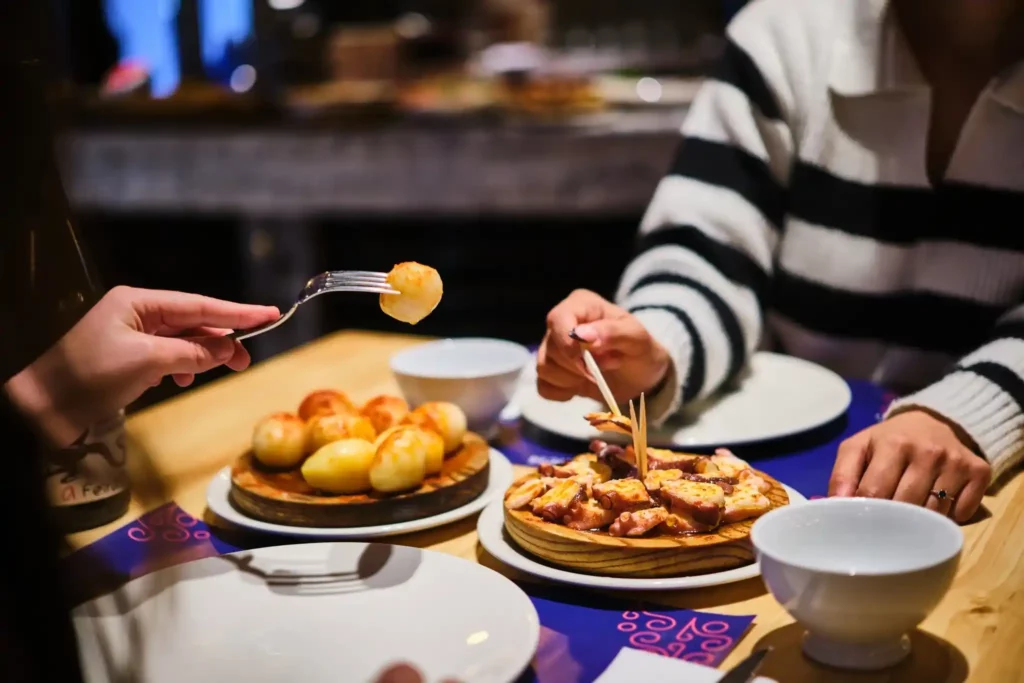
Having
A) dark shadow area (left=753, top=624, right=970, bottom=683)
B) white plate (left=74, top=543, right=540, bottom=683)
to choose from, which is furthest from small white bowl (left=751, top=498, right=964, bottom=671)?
white plate (left=74, top=543, right=540, bottom=683)

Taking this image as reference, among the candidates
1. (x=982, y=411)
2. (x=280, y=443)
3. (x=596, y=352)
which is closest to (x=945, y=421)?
(x=982, y=411)

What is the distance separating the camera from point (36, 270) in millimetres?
417

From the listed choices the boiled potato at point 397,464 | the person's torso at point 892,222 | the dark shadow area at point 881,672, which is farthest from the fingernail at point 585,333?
the person's torso at point 892,222

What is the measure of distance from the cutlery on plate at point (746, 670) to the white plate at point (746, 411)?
0.50 meters

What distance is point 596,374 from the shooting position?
1.10m

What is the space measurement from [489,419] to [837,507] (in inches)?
22.1

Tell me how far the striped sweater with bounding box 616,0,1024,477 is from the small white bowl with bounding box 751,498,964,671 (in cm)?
55

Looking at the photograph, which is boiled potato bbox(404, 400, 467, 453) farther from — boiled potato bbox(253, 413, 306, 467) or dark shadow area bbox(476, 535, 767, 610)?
dark shadow area bbox(476, 535, 767, 610)

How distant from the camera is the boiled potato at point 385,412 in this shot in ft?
3.72

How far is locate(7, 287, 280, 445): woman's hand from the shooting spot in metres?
0.39

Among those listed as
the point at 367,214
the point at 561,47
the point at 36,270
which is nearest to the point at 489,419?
the point at 36,270

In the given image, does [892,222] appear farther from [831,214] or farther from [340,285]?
[340,285]

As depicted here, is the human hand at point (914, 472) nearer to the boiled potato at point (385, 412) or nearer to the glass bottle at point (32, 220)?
the boiled potato at point (385, 412)

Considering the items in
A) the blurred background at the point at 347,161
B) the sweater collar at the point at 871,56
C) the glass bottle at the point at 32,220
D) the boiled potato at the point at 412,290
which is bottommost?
the blurred background at the point at 347,161
